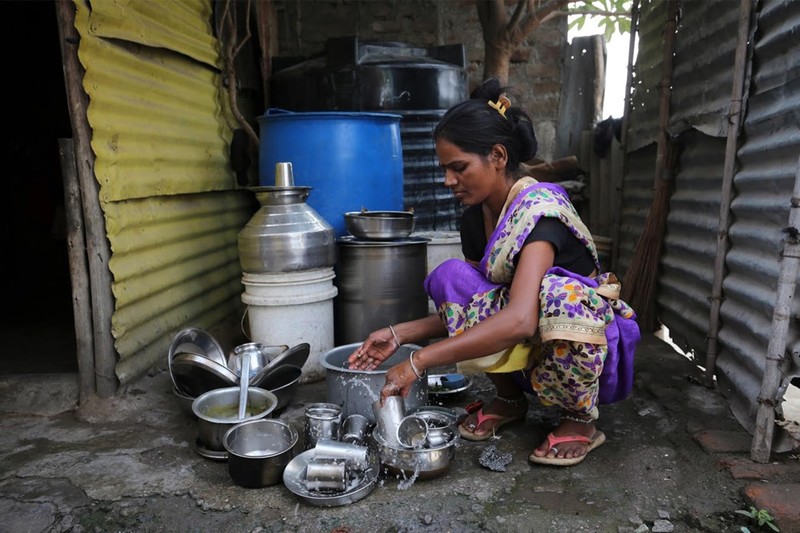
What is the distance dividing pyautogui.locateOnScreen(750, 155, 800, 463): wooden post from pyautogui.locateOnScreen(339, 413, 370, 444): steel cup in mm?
1360

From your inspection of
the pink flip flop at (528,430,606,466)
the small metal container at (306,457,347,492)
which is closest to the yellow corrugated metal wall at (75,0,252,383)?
the small metal container at (306,457,347,492)

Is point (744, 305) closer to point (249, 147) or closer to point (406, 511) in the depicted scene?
point (406, 511)

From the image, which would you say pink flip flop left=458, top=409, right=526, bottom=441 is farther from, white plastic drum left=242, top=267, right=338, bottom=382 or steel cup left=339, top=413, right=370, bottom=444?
white plastic drum left=242, top=267, right=338, bottom=382

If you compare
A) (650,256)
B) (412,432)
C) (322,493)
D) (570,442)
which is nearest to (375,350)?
(412,432)

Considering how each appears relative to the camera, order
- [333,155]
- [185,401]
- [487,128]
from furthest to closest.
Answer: [333,155], [185,401], [487,128]

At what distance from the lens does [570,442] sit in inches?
83.6

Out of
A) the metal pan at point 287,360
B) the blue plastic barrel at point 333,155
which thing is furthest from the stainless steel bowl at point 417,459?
the blue plastic barrel at point 333,155

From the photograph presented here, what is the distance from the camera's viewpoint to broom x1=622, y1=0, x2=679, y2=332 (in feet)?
11.0

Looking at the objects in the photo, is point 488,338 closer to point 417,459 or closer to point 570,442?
point 417,459

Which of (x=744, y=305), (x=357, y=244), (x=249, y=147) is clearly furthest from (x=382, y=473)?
(x=249, y=147)

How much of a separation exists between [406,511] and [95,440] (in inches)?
53.9

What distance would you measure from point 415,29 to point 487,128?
11.6ft

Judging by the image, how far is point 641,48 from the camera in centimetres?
393

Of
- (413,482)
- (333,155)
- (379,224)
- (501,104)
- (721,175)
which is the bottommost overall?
(413,482)
